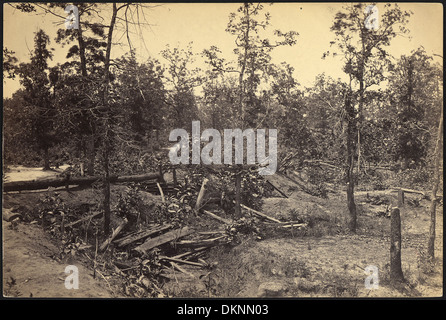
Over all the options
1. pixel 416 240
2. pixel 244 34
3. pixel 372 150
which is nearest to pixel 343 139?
pixel 372 150

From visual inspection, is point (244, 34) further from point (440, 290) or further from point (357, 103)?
point (440, 290)

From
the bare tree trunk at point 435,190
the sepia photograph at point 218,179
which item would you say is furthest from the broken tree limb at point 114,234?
the bare tree trunk at point 435,190

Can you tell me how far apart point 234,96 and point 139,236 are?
5.34m

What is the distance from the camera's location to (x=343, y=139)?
416 inches

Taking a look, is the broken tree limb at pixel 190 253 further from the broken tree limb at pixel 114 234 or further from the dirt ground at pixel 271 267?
the broken tree limb at pixel 114 234

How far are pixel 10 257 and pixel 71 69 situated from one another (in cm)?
587

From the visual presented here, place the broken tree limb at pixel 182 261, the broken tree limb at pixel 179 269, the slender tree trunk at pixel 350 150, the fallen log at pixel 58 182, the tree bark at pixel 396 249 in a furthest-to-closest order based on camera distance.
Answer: the slender tree trunk at pixel 350 150 < the fallen log at pixel 58 182 < the broken tree limb at pixel 182 261 < the broken tree limb at pixel 179 269 < the tree bark at pixel 396 249

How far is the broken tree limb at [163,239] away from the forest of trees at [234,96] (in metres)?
2.46

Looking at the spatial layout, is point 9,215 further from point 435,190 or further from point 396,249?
point 435,190

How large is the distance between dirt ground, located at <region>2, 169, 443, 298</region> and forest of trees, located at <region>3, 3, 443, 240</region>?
1.77 meters

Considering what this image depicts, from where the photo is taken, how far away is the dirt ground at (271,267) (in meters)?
7.08

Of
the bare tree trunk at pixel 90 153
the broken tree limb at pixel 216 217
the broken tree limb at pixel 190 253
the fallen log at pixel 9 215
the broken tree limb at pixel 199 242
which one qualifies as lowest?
the broken tree limb at pixel 190 253

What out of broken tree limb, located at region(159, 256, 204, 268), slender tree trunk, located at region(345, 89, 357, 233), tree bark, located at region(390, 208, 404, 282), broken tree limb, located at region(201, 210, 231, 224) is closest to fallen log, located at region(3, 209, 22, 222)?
broken tree limb, located at region(159, 256, 204, 268)

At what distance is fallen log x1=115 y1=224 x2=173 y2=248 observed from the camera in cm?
888
